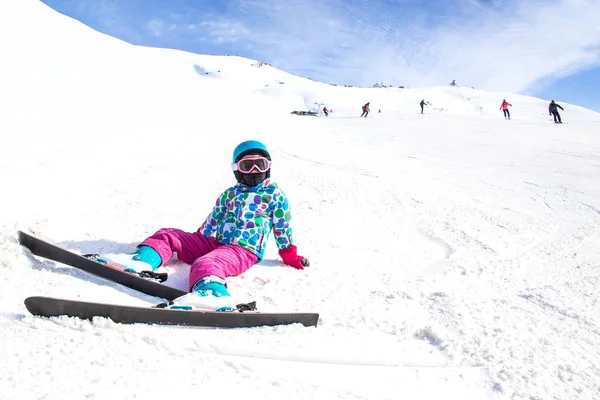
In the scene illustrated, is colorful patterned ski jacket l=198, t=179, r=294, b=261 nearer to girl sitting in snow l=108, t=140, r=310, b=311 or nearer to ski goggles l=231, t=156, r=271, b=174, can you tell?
girl sitting in snow l=108, t=140, r=310, b=311

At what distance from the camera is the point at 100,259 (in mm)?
2666

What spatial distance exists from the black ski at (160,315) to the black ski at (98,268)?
0.47 metres

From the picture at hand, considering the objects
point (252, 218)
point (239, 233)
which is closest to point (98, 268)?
point (239, 233)

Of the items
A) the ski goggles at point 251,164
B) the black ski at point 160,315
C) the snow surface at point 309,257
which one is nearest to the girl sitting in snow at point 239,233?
the ski goggles at point 251,164

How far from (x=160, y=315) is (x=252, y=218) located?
137 centimetres

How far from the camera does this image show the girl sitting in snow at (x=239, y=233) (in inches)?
113

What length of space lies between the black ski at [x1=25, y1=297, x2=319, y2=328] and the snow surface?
51mm

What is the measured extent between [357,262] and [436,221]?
1.83 metres

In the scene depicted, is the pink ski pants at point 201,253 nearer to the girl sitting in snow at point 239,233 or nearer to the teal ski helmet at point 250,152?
the girl sitting in snow at point 239,233

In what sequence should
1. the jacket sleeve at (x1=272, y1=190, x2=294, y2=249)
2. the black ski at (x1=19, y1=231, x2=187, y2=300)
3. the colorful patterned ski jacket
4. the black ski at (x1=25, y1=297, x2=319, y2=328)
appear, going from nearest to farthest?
the black ski at (x1=25, y1=297, x2=319, y2=328) → the black ski at (x1=19, y1=231, x2=187, y2=300) → the colorful patterned ski jacket → the jacket sleeve at (x1=272, y1=190, x2=294, y2=249)

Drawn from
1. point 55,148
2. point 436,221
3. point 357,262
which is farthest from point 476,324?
point 55,148

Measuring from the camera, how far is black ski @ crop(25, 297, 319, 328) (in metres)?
1.83

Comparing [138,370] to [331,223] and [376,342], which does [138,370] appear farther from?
[331,223]

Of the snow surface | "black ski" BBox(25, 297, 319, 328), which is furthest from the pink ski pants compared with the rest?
"black ski" BBox(25, 297, 319, 328)
